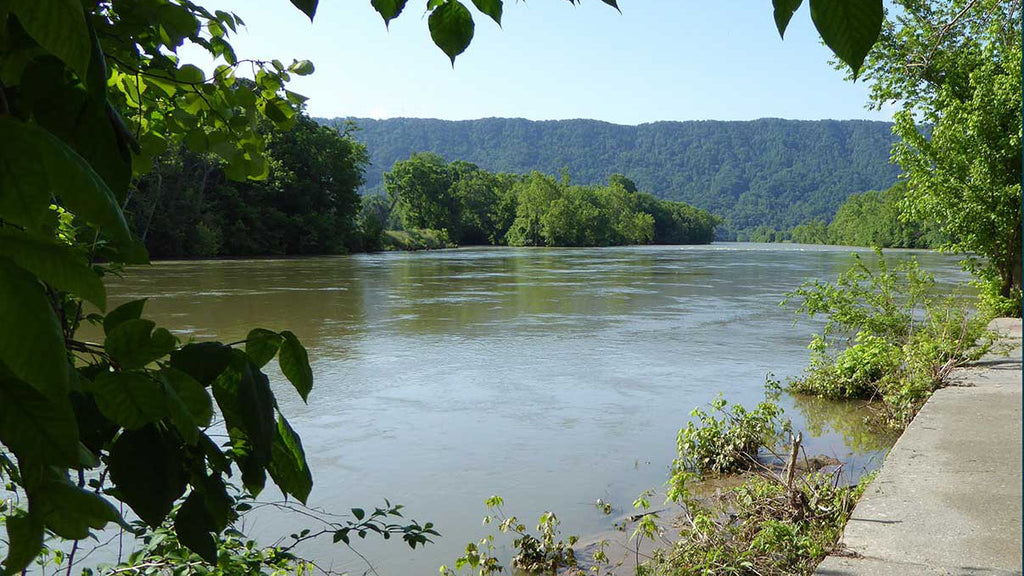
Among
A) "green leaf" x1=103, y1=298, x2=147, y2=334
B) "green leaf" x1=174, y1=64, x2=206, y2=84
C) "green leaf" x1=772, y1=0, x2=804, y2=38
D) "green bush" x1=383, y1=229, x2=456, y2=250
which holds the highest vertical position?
"green leaf" x1=174, y1=64, x2=206, y2=84

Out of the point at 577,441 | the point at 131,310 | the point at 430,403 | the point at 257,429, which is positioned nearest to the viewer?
the point at 257,429

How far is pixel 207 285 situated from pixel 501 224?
7987cm

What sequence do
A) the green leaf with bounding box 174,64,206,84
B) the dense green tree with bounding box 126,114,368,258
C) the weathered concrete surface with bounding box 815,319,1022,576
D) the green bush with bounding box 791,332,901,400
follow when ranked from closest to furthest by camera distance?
the green leaf with bounding box 174,64,206,84 → the weathered concrete surface with bounding box 815,319,1022,576 → the green bush with bounding box 791,332,901,400 → the dense green tree with bounding box 126,114,368,258

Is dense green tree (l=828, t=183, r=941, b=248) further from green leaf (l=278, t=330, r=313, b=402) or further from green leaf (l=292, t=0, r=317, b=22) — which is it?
green leaf (l=292, t=0, r=317, b=22)

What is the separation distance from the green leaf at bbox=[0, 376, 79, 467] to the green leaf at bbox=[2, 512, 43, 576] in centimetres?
25

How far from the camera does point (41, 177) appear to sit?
0.51 m

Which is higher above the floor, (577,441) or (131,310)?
(131,310)

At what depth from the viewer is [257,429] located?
0.93m

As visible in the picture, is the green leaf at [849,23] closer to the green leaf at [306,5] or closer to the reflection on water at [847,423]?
the green leaf at [306,5]

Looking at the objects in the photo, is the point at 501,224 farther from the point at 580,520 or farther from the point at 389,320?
the point at 580,520

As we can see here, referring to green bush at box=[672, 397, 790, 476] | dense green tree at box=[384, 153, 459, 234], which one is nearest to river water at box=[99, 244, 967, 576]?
green bush at box=[672, 397, 790, 476]

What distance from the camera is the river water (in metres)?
6.11

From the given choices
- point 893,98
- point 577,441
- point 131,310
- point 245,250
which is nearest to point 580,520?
point 577,441

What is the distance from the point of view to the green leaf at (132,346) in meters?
0.95
